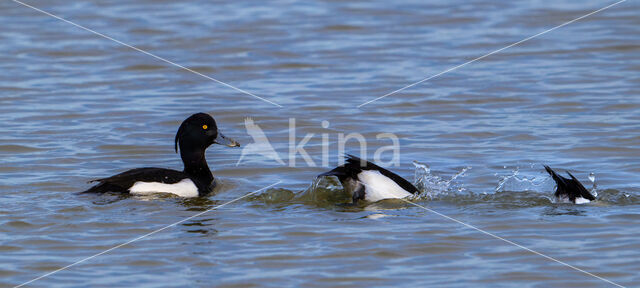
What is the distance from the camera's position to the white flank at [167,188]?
899 cm

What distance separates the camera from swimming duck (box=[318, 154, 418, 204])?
8648 mm

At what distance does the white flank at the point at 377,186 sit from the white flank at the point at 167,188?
5.61 ft

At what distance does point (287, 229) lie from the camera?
789 cm

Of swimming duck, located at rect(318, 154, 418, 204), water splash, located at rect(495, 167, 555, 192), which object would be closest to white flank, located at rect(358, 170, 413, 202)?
swimming duck, located at rect(318, 154, 418, 204)

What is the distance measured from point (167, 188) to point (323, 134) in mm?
3067

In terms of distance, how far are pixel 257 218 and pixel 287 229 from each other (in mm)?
461

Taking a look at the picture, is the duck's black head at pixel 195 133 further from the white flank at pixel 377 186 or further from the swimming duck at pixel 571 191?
the swimming duck at pixel 571 191

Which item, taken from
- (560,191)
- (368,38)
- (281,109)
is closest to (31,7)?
(368,38)

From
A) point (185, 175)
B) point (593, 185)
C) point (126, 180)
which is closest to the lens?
point (126, 180)

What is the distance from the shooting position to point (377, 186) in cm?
867

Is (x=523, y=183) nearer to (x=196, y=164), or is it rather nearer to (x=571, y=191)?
(x=571, y=191)

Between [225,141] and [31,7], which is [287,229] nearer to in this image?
[225,141]

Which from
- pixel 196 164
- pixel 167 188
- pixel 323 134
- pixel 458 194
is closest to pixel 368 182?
pixel 458 194

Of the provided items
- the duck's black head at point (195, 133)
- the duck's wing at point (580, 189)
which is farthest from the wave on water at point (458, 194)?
the duck's black head at point (195, 133)
